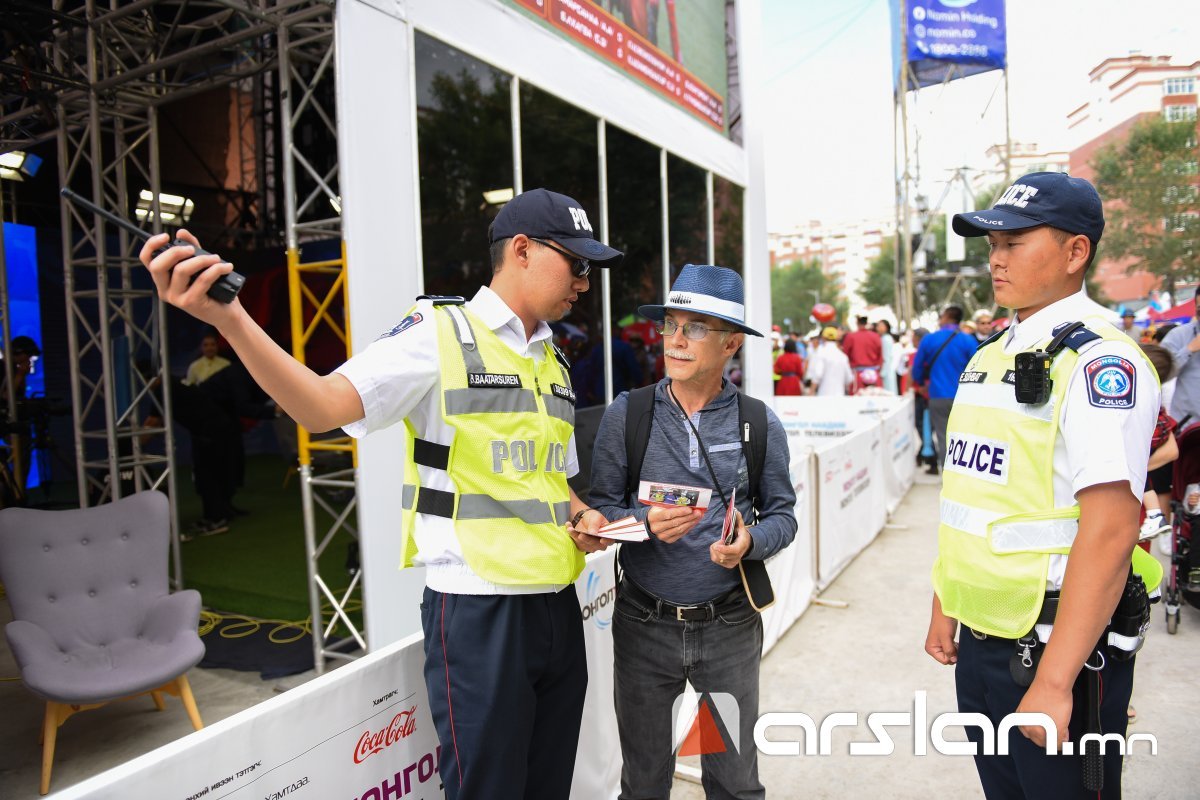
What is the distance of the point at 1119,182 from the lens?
29.7 meters

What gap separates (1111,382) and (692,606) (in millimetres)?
1223

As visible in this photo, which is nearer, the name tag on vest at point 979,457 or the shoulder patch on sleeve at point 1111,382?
the shoulder patch on sleeve at point 1111,382

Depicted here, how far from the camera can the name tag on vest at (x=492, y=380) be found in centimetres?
175

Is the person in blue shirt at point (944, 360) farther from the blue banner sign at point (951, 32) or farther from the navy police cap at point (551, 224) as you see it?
the blue banner sign at point (951, 32)

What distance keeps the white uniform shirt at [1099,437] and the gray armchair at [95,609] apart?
4.00m

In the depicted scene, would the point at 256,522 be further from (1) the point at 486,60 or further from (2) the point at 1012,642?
(2) the point at 1012,642

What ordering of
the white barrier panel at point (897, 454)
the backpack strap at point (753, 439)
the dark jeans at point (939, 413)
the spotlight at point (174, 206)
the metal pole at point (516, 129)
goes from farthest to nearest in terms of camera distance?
the spotlight at point (174, 206) → the dark jeans at point (939, 413) → the white barrier panel at point (897, 454) → the metal pole at point (516, 129) → the backpack strap at point (753, 439)

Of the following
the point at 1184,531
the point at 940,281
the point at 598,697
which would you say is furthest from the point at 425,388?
the point at 940,281

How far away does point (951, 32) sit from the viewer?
2252cm

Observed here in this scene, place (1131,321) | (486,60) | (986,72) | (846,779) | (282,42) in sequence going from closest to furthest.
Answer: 1. (846,779)
2. (282,42)
3. (486,60)
4. (1131,321)
5. (986,72)

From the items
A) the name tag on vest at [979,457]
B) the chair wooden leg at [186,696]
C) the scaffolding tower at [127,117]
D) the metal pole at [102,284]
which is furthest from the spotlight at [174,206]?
the name tag on vest at [979,457]

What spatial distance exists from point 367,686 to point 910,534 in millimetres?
6937

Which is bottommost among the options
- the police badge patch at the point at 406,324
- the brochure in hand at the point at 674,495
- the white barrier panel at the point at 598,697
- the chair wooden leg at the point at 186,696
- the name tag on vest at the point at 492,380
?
the chair wooden leg at the point at 186,696

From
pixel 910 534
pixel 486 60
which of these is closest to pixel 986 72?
pixel 910 534
